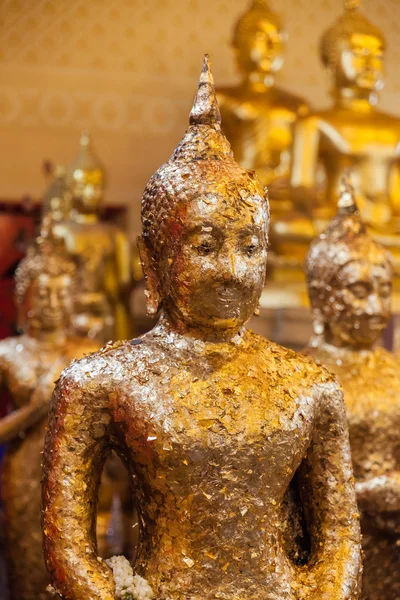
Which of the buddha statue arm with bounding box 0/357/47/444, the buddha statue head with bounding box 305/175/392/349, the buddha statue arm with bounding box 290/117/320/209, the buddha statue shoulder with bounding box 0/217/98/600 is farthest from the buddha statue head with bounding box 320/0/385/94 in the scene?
the buddha statue arm with bounding box 0/357/47/444

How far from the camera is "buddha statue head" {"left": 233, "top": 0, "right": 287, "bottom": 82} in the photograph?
4859 millimetres

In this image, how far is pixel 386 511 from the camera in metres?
1.93

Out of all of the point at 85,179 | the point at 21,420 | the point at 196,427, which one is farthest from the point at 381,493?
the point at 85,179

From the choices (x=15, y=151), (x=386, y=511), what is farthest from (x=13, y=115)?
(x=386, y=511)

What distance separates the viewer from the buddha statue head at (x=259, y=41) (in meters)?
4.86

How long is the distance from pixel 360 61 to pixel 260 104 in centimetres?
67

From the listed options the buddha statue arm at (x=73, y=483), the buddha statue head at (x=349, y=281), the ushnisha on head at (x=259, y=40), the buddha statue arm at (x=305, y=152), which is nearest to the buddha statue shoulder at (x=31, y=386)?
the buddha statue head at (x=349, y=281)

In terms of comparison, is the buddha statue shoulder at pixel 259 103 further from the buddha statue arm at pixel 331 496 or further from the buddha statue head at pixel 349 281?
the buddha statue arm at pixel 331 496

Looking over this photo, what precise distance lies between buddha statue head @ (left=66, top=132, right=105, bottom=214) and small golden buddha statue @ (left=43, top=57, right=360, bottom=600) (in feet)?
9.56

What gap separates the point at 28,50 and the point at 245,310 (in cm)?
439

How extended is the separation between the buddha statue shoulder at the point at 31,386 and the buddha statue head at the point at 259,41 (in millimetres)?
2282

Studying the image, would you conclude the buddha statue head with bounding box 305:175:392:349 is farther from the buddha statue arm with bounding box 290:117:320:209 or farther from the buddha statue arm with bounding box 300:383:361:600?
the buddha statue arm with bounding box 290:117:320:209

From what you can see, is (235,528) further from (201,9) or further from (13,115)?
(201,9)

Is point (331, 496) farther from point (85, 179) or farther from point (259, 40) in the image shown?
point (259, 40)
